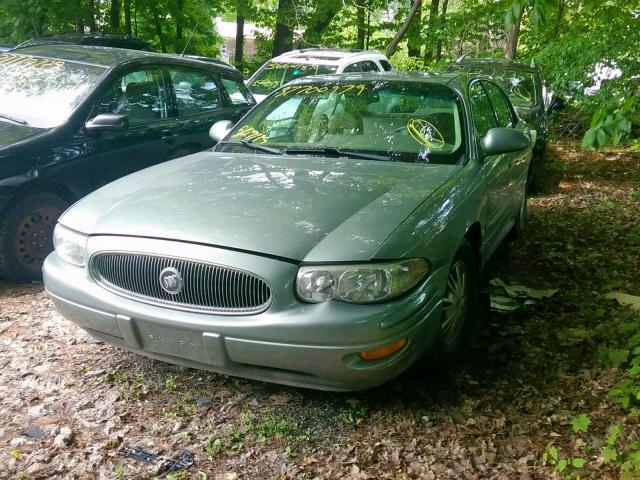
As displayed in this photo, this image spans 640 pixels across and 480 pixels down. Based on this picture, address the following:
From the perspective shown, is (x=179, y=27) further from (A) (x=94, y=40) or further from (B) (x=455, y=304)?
(B) (x=455, y=304)

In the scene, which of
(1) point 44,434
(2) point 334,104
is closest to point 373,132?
(2) point 334,104

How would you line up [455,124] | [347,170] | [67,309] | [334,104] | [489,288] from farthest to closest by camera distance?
1. [489,288]
2. [334,104]
3. [455,124]
4. [347,170]
5. [67,309]

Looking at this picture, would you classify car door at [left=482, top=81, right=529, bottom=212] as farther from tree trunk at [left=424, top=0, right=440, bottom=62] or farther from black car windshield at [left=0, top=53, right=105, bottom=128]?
tree trunk at [left=424, top=0, right=440, bottom=62]

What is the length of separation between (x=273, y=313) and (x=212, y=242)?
16.8 inches

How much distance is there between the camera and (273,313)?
2.65 m

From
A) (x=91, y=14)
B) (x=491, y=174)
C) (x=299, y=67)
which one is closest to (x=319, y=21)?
(x=91, y=14)

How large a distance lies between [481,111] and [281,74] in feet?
20.9

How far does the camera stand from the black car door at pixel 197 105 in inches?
236

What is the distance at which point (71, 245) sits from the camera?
315 cm

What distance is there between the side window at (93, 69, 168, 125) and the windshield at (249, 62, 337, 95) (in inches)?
167

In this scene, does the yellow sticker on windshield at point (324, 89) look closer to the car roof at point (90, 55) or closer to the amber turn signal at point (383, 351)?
the car roof at point (90, 55)

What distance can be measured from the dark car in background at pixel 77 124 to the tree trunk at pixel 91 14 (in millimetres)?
8977

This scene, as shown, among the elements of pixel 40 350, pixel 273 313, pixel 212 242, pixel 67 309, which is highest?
pixel 212 242

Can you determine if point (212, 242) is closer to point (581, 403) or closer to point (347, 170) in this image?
point (347, 170)
